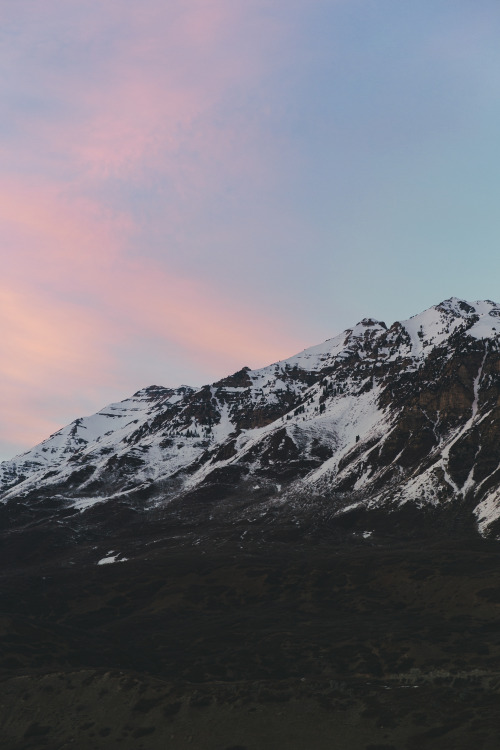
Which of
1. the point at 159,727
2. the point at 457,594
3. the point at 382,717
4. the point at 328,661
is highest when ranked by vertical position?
the point at 159,727

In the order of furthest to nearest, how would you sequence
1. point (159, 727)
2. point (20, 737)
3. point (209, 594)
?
point (209, 594), point (20, 737), point (159, 727)

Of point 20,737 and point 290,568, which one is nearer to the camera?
point 20,737

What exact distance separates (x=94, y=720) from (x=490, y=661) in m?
48.4

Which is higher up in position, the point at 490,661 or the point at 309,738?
the point at 309,738

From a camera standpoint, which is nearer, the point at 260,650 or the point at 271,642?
the point at 260,650

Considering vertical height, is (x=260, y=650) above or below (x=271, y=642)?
above

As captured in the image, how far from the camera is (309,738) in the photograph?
5200 centimetres

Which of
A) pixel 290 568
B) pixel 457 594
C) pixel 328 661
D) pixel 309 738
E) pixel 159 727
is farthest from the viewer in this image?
pixel 290 568

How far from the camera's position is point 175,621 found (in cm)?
12288

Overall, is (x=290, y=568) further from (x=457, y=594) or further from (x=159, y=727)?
(x=159, y=727)

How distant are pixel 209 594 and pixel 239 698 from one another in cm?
8146

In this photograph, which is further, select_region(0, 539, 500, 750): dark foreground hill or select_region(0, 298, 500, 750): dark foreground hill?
select_region(0, 298, 500, 750): dark foreground hill

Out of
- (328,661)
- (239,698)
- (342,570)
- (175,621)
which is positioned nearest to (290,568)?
(342,570)

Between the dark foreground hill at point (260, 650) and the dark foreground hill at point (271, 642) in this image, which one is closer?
the dark foreground hill at point (260, 650)
